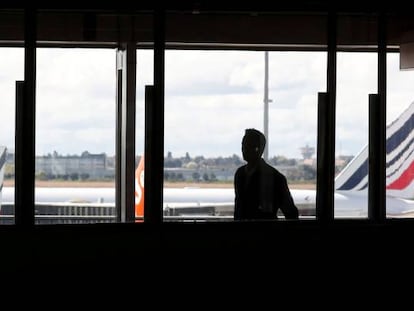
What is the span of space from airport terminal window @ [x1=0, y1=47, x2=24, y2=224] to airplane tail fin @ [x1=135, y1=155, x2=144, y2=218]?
101cm

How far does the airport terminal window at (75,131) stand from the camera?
7.53 meters

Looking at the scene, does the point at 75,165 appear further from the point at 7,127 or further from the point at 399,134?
the point at 399,134

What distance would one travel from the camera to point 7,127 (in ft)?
24.8

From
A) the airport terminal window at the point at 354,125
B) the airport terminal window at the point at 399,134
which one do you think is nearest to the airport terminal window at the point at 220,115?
the airport terminal window at the point at 354,125

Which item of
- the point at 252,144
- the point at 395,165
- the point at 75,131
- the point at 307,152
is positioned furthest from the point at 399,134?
the point at 75,131

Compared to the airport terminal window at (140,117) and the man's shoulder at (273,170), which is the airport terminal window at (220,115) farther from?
the airport terminal window at (140,117)

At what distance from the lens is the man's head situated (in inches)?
310

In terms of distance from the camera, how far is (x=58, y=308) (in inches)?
302

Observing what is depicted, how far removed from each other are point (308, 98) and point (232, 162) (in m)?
0.86

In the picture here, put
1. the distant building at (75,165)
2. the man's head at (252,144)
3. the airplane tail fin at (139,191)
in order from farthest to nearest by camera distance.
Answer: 1. the man's head at (252,144)
2. the airplane tail fin at (139,191)
3. the distant building at (75,165)

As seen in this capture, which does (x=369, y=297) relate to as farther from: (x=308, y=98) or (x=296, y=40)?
(x=296, y=40)

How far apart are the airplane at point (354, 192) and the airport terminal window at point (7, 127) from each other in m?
1.03

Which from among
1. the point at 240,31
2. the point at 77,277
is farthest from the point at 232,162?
the point at 77,277

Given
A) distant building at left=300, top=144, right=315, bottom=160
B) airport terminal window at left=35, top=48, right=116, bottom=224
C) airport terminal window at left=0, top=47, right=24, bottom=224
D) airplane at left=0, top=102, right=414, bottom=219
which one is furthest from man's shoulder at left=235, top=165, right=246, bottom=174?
airport terminal window at left=0, top=47, right=24, bottom=224
